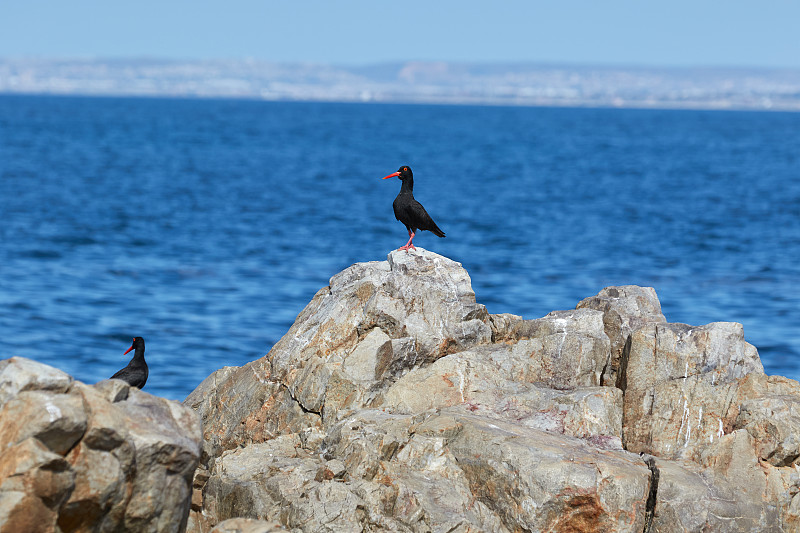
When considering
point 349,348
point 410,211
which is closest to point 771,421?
point 349,348

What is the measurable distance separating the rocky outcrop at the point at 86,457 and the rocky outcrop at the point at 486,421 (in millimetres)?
1235

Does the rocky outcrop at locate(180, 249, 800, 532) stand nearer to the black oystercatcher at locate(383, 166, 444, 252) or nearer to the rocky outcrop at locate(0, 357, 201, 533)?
the rocky outcrop at locate(0, 357, 201, 533)

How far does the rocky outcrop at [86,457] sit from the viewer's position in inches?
343

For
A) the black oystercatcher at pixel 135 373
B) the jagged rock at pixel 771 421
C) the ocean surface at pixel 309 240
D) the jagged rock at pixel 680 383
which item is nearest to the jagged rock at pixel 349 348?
the black oystercatcher at pixel 135 373

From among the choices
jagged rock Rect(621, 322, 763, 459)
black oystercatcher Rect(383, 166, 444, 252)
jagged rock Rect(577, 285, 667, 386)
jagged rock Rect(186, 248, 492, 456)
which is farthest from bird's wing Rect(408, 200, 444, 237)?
jagged rock Rect(621, 322, 763, 459)

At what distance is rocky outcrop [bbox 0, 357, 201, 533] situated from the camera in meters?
8.70

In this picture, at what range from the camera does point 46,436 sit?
29.1 feet

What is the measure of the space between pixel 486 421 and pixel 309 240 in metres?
36.4

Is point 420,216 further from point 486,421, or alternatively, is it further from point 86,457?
point 86,457

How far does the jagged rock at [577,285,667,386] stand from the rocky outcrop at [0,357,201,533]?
7.44m

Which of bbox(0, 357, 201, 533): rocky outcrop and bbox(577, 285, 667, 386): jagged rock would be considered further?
bbox(577, 285, 667, 386): jagged rock

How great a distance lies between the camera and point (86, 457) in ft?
29.7

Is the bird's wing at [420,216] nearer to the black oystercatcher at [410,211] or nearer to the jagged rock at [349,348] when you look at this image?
the black oystercatcher at [410,211]

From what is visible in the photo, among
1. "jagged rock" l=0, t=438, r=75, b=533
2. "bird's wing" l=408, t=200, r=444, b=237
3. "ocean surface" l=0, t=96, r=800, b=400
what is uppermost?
"bird's wing" l=408, t=200, r=444, b=237
